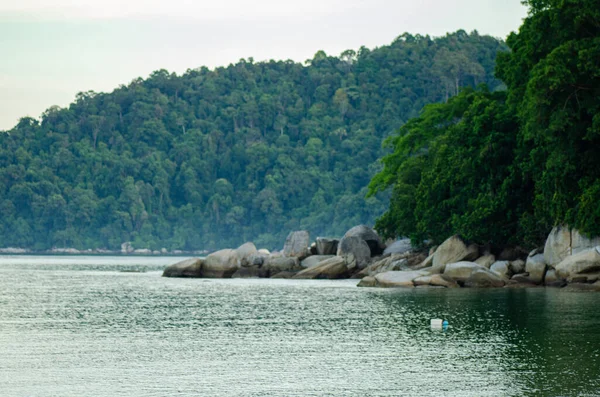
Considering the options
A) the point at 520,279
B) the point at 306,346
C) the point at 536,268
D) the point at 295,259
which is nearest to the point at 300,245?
the point at 295,259

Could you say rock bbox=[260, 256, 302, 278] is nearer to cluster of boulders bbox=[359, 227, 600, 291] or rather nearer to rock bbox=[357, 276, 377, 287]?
cluster of boulders bbox=[359, 227, 600, 291]

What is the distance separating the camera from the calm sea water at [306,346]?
61.2ft

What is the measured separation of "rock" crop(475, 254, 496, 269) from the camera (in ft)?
172

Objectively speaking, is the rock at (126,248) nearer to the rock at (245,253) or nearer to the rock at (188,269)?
the rock at (245,253)

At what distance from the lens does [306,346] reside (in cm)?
2477

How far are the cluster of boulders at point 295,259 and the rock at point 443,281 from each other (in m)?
14.8

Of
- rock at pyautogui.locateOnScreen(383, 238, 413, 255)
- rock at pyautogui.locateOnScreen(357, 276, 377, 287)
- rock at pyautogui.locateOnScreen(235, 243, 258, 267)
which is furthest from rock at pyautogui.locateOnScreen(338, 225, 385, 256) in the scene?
rock at pyautogui.locateOnScreen(357, 276, 377, 287)

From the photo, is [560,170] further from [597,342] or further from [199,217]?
[199,217]

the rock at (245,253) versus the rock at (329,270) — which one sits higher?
the rock at (245,253)

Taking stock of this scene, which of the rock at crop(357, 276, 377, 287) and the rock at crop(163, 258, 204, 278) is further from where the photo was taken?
the rock at crop(163, 258, 204, 278)

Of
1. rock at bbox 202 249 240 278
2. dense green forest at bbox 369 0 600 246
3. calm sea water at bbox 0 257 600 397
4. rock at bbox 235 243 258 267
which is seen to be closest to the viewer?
calm sea water at bbox 0 257 600 397

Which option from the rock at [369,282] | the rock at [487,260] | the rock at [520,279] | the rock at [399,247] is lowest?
the rock at [369,282]

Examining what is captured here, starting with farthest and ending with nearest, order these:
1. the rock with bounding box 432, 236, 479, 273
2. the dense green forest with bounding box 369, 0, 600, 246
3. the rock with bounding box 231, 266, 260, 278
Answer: the rock with bounding box 231, 266, 260, 278, the rock with bounding box 432, 236, 479, 273, the dense green forest with bounding box 369, 0, 600, 246

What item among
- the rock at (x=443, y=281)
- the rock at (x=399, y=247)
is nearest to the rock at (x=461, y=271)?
the rock at (x=443, y=281)
